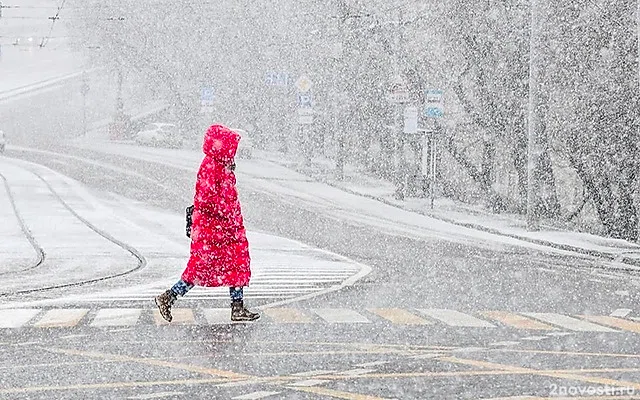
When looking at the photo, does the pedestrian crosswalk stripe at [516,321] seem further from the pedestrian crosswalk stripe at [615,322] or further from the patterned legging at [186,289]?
the patterned legging at [186,289]

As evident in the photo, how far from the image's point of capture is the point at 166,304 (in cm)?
1195

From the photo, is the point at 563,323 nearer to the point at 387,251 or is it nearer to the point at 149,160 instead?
the point at 387,251

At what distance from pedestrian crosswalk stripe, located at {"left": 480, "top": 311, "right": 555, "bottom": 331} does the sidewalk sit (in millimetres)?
9378

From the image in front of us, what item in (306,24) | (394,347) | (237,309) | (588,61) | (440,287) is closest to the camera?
(394,347)

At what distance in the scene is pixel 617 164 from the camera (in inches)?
1232

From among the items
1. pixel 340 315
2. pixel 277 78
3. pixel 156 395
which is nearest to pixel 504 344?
pixel 340 315

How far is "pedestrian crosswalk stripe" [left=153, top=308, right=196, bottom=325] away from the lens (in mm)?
12000

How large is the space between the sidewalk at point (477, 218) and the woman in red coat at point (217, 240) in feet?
37.5

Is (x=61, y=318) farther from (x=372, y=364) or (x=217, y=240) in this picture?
(x=372, y=364)

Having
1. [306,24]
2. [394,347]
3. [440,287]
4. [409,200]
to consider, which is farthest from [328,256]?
[306,24]

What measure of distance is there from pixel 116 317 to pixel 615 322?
4.73 metres

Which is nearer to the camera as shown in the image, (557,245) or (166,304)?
(166,304)

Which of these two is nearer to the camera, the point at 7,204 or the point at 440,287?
the point at 440,287

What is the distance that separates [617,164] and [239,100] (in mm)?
33911
